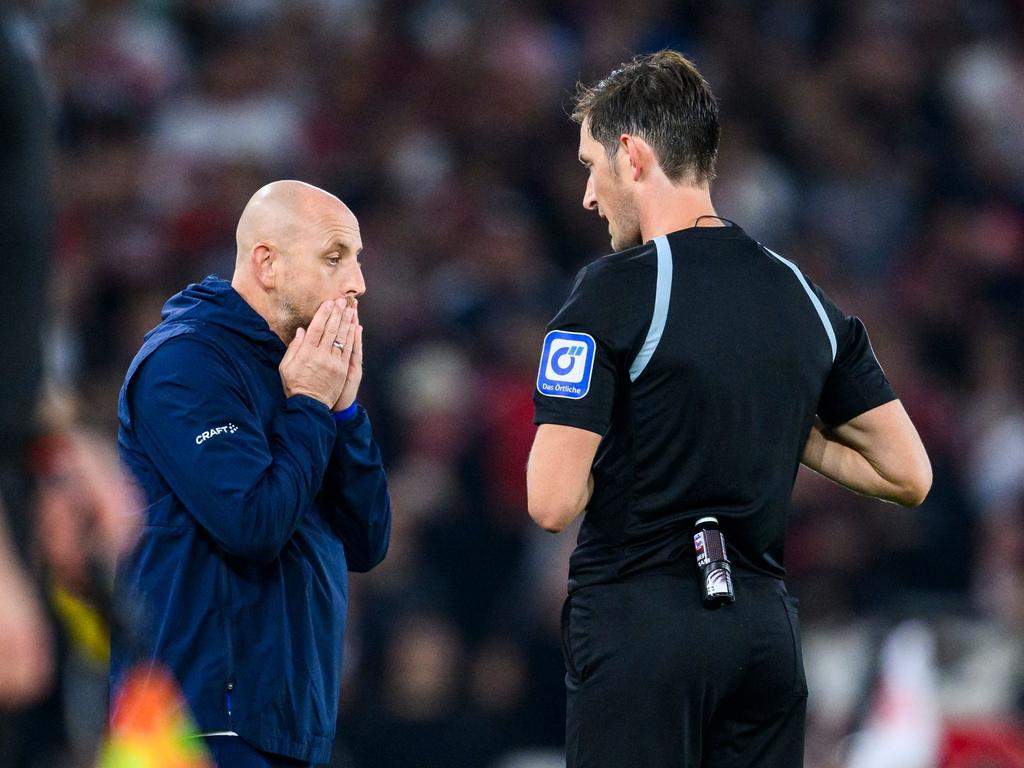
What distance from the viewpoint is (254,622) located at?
10.4ft

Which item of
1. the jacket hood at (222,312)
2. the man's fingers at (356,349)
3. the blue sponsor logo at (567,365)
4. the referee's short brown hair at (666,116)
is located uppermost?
the referee's short brown hair at (666,116)

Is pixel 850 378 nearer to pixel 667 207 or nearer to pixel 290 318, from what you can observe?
Answer: pixel 667 207

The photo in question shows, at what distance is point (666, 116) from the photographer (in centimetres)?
312

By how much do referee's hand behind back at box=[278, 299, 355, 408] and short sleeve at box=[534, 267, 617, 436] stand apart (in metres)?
0.50

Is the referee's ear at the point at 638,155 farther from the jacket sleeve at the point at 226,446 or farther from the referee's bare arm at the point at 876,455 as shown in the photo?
the jacket sleeve at the point at 226,446

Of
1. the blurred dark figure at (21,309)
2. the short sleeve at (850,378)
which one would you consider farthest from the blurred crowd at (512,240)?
the blurred dark figure at (21,309)

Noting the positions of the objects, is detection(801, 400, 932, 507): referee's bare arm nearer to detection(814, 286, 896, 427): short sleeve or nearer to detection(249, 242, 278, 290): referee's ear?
detection(814, 286, 896, 427): short sleeve

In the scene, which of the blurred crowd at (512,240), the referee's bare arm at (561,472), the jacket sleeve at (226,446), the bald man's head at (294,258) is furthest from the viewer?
the blurred crowd at (512,240)

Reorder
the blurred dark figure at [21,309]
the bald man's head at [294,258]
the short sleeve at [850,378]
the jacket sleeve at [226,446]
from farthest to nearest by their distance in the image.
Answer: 1. the bald man's head at [294,258]
2. the short sleeve at [850,378]
3. the jacket sleeve at [226,446]
4. the blurred dark figure at [21,309]

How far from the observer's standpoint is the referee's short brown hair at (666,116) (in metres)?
3.13

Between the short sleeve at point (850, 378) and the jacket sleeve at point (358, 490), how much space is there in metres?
0.93

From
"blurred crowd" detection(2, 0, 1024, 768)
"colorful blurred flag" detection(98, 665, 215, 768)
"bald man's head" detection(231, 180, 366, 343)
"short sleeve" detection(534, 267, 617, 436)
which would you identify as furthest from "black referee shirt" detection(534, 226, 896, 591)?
"blurred crowd" detection(2, 0, 1024, 768)

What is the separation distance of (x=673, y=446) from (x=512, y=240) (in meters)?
5.27

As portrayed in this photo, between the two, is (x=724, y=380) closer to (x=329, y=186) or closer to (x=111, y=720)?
(x=111, y=720)
